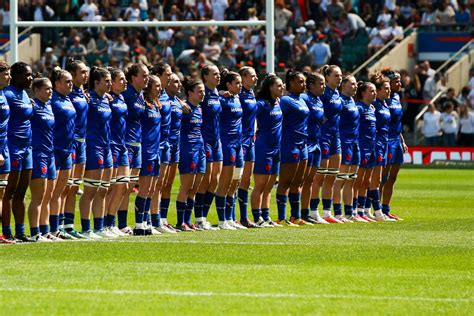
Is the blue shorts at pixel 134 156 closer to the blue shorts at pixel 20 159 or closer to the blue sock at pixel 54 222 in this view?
the blue sock at pixel 54 222

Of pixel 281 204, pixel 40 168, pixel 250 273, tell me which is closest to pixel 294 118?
pixel 281 204

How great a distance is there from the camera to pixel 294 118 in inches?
783

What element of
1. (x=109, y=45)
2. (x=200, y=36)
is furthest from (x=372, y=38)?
(x=109, y=45)

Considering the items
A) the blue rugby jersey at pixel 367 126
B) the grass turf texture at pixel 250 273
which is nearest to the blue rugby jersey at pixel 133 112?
the grass turf texture at pixel 250 273

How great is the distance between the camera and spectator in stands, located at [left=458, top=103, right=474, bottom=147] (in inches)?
1495

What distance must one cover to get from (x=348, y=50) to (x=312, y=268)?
93.8 feet

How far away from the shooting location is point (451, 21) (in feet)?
138

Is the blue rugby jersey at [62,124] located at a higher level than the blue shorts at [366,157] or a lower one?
higher

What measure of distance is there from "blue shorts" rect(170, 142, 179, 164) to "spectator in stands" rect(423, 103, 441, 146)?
2074 cm

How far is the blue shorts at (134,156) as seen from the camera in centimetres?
1786

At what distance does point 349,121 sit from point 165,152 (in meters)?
3.50

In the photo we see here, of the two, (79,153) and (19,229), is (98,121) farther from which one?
(19,229)

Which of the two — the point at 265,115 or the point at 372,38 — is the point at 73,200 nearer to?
the point at 265,115

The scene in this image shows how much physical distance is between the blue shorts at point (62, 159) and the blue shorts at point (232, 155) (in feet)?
9.89
